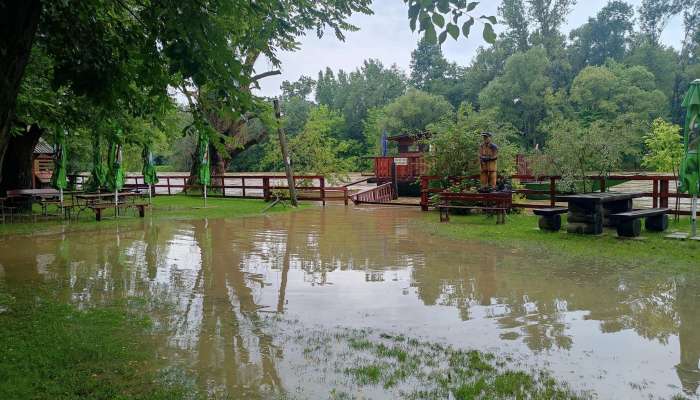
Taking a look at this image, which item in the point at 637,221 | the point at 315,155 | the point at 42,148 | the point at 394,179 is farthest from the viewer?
the point at 42,148

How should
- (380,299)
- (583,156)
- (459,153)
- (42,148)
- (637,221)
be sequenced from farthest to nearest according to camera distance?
(42,148) → (459,153) → (583,156) → (637,221) → (380,299)

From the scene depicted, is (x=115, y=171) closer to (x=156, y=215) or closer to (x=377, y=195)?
(x=156, y=215)

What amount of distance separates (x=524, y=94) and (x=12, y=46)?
44196mm

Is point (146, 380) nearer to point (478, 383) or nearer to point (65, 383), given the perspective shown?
point (65, 383)

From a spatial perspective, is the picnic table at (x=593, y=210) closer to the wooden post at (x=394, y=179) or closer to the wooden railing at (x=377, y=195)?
the wooden railing at (x=377, y=195)

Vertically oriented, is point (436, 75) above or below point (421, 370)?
above

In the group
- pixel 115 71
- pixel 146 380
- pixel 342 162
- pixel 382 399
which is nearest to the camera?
pixel 382 399

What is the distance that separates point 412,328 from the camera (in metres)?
5.34

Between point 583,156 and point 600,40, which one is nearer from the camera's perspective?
point 583,156

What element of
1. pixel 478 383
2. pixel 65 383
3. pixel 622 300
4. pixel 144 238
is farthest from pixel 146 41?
pixel 144 238

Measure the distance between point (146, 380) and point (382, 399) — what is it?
1.67 m

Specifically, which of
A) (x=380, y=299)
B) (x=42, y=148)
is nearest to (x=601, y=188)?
(x=380, y=299)

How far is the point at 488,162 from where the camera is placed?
1465 centimetres

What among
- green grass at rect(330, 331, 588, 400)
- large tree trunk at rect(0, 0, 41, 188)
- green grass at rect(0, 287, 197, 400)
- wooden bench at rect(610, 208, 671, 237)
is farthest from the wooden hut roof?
green grass at rect(330, 331, 588, 400)
